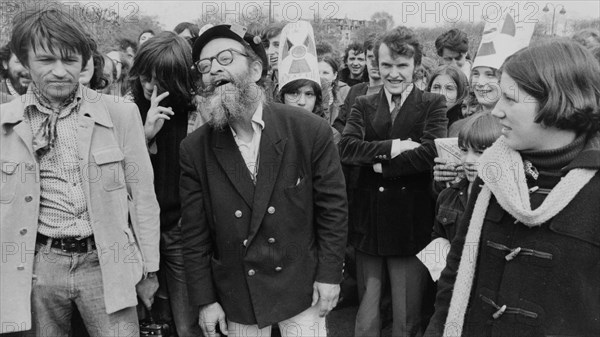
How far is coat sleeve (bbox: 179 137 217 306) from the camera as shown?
2.80 meters

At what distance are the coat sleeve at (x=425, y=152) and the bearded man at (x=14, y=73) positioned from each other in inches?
99.1

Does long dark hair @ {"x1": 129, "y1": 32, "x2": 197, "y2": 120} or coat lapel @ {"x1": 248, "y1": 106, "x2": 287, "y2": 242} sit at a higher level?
long dark hair @ {"x1": 129, "y1": 32, "x2": 197, "y2": 120}

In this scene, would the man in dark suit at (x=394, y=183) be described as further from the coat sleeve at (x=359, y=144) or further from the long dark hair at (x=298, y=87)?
the long dark hair at (x=298, y=87)

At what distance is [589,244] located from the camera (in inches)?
74.5

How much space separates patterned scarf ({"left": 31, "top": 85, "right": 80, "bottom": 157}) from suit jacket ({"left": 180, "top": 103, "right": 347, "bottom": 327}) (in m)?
0.59

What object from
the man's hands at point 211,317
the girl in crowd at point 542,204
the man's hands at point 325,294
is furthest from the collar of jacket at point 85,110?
the girl in crowd at point 542,204

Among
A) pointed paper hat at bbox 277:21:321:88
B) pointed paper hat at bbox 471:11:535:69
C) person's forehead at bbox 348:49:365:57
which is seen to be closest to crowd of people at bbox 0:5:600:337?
pointed paper hat at bbox 471:11:535:69

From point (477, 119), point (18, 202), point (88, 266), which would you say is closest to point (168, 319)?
point (88, 266)

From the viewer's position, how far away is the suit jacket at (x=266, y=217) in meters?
2.74

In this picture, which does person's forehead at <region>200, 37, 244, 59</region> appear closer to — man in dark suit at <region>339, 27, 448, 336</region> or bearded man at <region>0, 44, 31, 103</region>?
man in dark suit at <region>339, 27, 448, 336</region>

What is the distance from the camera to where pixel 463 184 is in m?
3.29

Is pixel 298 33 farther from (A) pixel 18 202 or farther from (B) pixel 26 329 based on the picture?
(B) pixel 26 329

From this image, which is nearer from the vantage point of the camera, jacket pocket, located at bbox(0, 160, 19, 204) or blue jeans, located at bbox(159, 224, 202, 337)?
jacket pocket, located at bbox(0, 160, 19, 204)

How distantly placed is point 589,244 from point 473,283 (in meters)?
0.50
